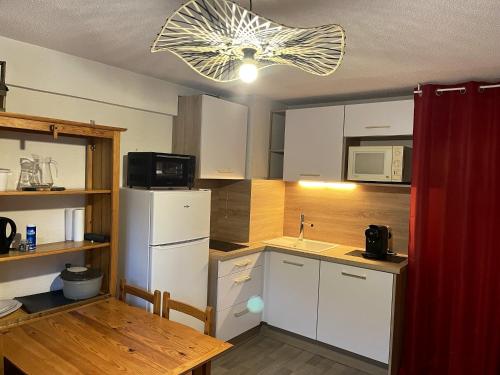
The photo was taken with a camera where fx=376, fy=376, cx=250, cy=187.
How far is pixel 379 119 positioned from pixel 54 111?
2.55 metres

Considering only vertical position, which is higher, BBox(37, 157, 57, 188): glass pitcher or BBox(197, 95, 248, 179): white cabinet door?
BBox(197, 95, 248, 179): white cabinet door

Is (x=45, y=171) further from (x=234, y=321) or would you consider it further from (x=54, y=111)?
(x=234, y=321)

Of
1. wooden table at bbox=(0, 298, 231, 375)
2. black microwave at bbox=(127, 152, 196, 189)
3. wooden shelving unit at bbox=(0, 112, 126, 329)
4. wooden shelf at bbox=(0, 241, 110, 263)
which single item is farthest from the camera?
black microwave at bbox=(127, 152, 196, 189)

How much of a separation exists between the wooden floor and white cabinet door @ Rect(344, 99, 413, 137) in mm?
1986

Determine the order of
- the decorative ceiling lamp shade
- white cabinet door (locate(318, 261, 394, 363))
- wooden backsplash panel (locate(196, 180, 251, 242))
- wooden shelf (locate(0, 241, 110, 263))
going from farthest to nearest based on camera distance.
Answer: wooden backsplash panel (locate(196, 180, 251, 242))
white cabinet door (locate(318, 261, 394, 363))
wooden shelf (locate(0, 241, 110, 263))
the decorative ceiling lamp shade

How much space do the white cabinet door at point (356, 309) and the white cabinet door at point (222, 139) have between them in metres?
1.23

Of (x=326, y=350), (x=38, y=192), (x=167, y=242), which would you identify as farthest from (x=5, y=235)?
(x=326, y=350)

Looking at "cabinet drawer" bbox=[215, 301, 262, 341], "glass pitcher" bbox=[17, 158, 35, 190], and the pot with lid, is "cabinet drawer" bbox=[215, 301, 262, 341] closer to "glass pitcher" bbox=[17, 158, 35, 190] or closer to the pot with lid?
the pot with lid

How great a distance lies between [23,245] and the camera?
2.34 meters

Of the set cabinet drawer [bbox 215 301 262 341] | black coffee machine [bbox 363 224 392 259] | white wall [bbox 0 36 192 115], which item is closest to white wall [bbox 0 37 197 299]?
white wall [bbox 0 36 192 115]

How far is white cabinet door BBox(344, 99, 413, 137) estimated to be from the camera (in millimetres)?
3102

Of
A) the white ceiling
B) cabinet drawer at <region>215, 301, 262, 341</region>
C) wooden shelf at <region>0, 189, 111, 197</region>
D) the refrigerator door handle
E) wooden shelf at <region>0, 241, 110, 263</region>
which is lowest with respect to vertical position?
cabinet drawer at <region>215, 301, 262, 341</region>

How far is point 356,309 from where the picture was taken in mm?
3062

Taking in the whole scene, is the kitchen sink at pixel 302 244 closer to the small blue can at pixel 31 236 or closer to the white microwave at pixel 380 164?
the white microwave at pixel 380 164
